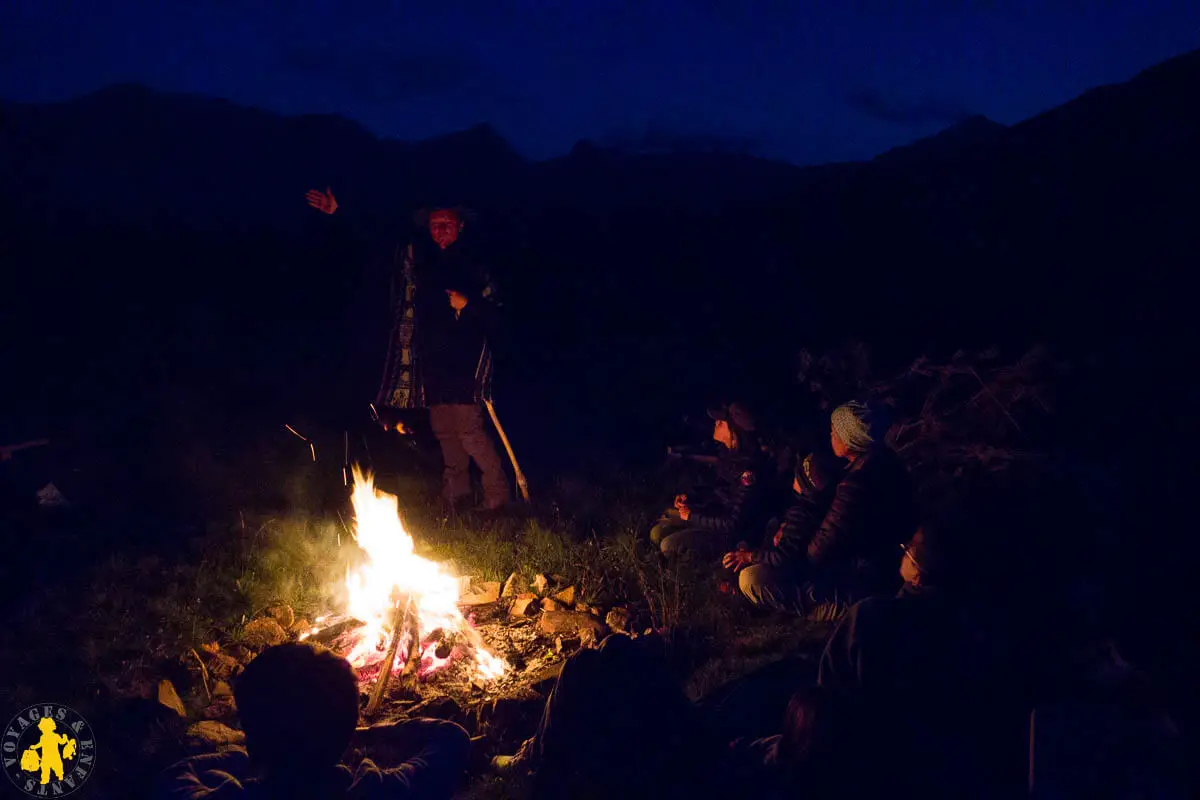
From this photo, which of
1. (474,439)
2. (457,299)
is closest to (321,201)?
(457,299)

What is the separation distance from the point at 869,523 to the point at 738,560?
1.08 meters

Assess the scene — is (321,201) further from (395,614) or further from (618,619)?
(618,619)

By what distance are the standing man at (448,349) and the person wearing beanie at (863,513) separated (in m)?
3.40

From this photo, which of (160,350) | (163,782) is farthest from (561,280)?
(163,782)

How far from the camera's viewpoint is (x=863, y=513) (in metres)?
4.09

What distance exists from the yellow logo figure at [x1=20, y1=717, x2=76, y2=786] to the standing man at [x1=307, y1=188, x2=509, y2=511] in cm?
347

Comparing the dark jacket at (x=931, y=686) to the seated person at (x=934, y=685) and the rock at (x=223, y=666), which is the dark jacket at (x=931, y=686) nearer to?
the seated person at (x=934, y=685)

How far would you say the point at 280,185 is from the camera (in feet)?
62.4

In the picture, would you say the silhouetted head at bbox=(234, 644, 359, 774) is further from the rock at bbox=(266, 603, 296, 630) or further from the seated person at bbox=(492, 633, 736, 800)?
the rock at bbox=(266, 603, 296, 630)

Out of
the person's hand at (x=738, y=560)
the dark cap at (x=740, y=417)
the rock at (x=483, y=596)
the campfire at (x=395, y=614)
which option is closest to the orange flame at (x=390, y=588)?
the campfire at (x=395, y=614)

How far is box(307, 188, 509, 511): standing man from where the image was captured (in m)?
6.51

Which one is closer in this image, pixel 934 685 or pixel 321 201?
pixel 934 685

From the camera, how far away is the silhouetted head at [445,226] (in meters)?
6.23

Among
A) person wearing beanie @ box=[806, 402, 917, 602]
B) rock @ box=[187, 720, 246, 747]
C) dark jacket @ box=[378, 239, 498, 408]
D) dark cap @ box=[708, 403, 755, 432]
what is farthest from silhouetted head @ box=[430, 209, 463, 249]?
rock @ box=[187, 720, 246, 747]
